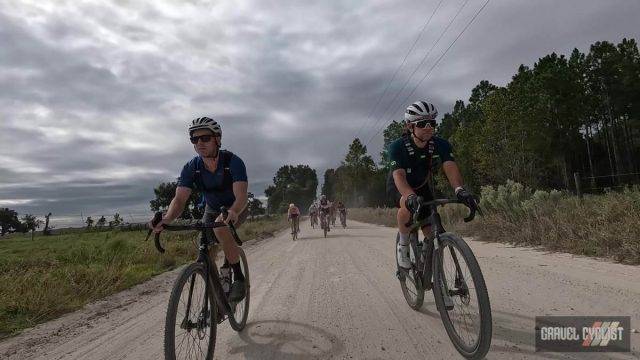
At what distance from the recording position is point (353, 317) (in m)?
4.66

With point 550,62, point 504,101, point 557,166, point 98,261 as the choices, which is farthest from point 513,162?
point 98,261

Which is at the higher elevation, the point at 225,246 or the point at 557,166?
the point at 557,166

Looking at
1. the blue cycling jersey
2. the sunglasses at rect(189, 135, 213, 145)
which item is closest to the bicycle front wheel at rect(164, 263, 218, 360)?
the blue cycling jersey

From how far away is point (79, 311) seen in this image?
6766mm

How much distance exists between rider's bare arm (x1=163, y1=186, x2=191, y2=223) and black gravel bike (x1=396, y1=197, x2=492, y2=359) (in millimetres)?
2194

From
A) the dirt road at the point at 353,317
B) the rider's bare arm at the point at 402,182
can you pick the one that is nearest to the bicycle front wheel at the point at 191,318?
the dirt road at the point at 353,317

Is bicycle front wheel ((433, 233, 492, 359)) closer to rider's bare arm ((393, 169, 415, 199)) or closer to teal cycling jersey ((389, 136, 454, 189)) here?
rider's bare arm ((393, 169, 415, 199))

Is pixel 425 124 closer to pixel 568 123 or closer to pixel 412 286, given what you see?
pixel 412 286

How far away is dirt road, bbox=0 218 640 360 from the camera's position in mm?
3686

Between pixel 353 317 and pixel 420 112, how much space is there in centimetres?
236

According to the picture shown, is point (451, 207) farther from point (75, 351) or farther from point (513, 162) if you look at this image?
point (513, 162)

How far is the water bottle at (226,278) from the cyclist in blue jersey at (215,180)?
0.05 meters

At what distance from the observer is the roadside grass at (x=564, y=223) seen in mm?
7531

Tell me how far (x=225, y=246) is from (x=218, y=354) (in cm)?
101
